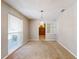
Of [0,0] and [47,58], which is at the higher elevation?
[0,0]

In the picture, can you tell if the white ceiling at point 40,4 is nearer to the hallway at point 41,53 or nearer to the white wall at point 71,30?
the white wall at point 71,30

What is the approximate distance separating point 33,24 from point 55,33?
2527 millimetres

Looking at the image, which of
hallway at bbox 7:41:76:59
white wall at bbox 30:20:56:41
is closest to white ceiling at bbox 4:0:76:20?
hallway at bbox 7:41:76:59

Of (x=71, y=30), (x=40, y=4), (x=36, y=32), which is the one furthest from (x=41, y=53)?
(x=36, y=32)

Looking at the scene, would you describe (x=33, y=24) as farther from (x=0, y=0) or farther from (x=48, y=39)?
(x=0, y=0)

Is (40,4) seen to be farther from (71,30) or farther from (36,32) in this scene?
(36,32)

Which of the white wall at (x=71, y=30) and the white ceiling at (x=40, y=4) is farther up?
the white ceiling at (x=40, y=4)

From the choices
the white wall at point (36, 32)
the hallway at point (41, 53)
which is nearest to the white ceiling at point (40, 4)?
the hallway at point (41, 53)

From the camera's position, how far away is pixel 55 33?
10.9 m

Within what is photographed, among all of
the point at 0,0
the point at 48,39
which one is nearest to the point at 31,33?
the point at 48,39

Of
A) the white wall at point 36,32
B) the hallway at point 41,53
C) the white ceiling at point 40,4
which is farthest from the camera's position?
the white wall at point 36,32

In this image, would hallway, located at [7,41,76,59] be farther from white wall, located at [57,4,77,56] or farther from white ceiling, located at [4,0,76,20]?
white ceiling, located at [4,0,76,20]

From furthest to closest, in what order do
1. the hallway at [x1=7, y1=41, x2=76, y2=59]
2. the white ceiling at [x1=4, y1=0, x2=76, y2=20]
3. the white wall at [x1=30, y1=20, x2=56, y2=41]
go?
the white wall at [x1=30, y1=20, x2=56, y2=41] → the hallway at [x1=7, y1=41, x2=76, y2=59] → the white ceiling at [x1=4, y1=0, x2=76, y2=20]

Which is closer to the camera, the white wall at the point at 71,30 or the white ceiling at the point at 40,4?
the white ceiling at the point at 40,4
